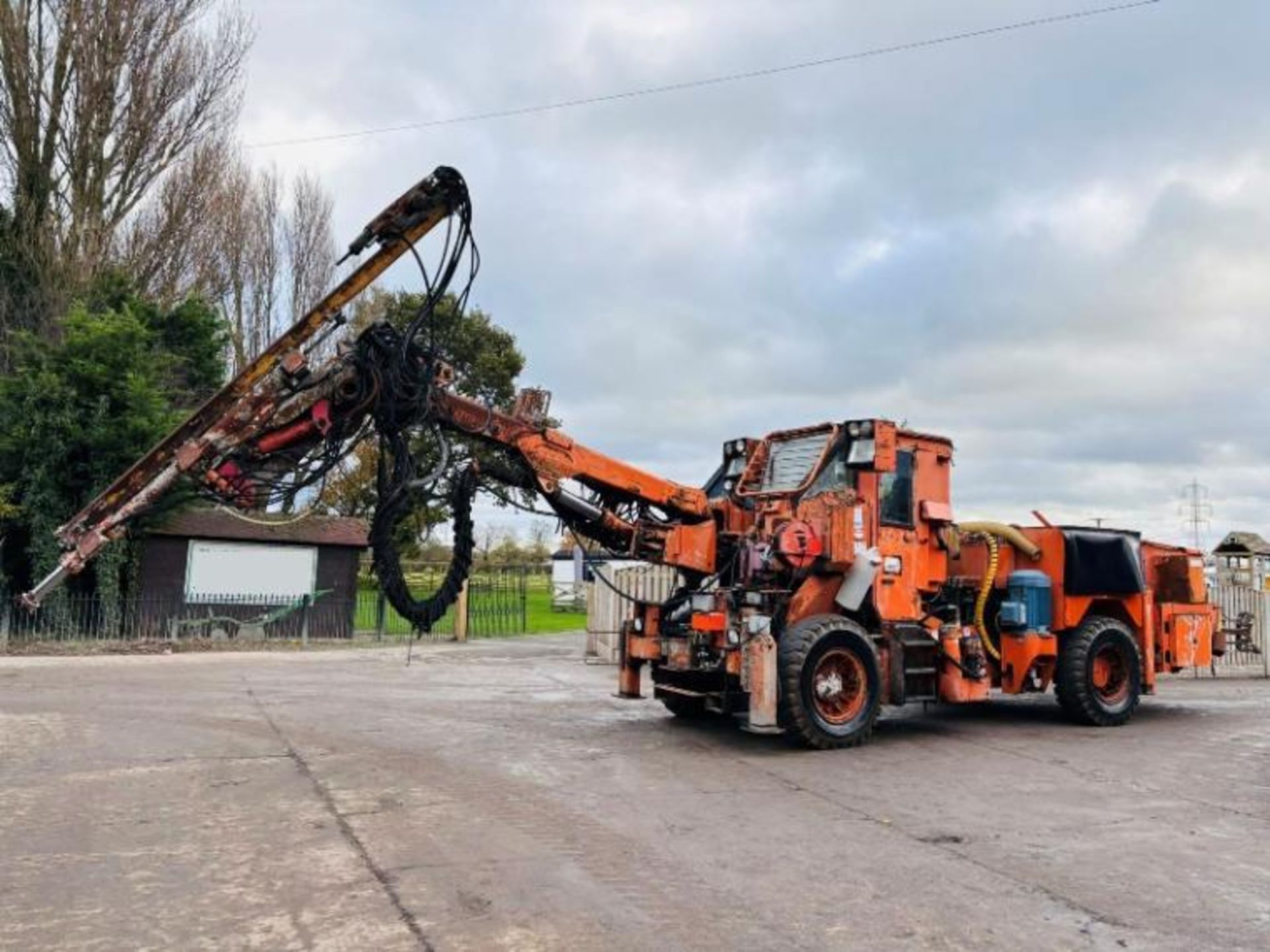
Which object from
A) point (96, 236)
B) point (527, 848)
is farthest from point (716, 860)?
point (96, 236)

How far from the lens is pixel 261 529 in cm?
2472

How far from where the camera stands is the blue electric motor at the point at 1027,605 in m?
12.0

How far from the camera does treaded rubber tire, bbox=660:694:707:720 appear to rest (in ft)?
39.1

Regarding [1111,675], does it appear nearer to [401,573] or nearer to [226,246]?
[401,573]

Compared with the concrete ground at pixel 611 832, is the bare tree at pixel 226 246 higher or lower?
higher

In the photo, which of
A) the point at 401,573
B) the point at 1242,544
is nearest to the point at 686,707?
the point at 401,573

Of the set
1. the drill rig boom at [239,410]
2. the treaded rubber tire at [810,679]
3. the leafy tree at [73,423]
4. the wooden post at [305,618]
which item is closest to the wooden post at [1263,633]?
the treaded rubber tire at [810,679]

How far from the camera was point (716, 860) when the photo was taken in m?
6.25

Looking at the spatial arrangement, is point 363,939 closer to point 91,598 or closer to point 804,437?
point 804,437

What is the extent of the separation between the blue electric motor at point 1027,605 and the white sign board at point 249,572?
17079 mm

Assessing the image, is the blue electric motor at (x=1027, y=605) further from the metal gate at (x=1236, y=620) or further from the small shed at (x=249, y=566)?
the small shed at (x=249, y=566)

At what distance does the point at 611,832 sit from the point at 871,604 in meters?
4.88

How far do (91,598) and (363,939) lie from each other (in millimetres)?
20224

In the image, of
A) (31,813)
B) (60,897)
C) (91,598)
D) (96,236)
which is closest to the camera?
(60,897)
